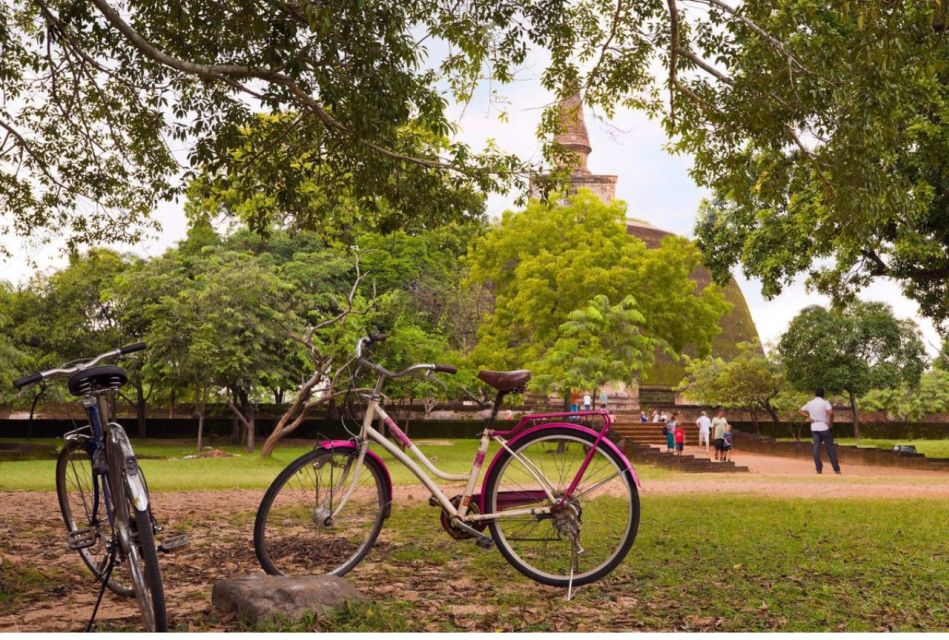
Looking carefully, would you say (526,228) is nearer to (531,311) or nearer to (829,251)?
(531,311)

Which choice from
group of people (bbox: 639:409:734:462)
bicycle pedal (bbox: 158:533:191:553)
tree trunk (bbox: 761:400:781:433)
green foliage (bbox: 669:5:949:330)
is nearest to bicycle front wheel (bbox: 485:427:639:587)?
bicycle pedal (bbox: 158:533:191:553)

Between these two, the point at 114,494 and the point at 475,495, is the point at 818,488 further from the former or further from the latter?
the point at 114,494

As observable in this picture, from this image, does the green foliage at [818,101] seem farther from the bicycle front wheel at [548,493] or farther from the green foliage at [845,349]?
the green foliage at [845,349]

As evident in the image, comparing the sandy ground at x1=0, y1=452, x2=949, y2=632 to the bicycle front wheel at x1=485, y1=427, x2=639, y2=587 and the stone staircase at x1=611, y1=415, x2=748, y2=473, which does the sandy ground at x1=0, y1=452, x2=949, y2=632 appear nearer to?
the bicycle front wheel at x1=485, y1=427, x2=639, y2=587

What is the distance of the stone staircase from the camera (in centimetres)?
2167

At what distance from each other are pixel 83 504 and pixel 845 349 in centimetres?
3327

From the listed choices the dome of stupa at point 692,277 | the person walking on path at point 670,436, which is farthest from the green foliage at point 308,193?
the dome of stupa at point 692,277

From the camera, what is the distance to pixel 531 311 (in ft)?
84.6

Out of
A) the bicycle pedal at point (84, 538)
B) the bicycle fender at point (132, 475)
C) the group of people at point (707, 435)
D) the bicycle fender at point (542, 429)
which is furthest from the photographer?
the group of people at point (707, 435)

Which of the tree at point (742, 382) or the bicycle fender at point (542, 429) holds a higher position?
the tree at point (742, 382)

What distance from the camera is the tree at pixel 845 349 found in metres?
34.0

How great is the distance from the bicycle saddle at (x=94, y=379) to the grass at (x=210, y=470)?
9.65m

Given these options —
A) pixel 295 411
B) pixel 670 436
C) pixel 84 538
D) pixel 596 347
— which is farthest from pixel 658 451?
pixel 84 538

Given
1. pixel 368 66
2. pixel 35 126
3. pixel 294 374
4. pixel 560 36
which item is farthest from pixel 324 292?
pixel 368 66
